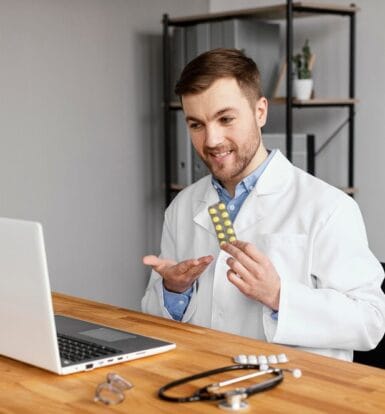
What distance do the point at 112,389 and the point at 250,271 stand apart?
0.51 m

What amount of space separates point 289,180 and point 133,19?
2.64 m

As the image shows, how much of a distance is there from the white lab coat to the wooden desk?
8.5 inches

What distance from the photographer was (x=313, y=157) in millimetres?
4109

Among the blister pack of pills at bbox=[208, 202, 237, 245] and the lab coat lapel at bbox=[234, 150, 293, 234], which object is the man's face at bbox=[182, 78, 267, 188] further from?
the blister pack of pills at bbox=[208, 202, 237, 245]

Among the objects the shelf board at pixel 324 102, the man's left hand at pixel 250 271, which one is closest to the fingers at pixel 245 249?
the man's left hand at pixel 250 271

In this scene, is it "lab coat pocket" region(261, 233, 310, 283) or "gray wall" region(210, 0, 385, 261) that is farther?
"gray wall" region(210, 0, 385, 261)

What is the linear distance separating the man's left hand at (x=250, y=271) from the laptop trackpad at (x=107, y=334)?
251 mm

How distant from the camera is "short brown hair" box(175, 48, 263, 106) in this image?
214 centimetres

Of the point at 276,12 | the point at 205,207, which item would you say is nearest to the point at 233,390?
the point at 205,207

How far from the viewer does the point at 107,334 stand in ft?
5.82

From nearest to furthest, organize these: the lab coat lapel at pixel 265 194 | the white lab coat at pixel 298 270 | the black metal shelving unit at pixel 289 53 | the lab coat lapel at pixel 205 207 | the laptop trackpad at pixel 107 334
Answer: the laptop trackpad at pixel 107 334, the white lab coat at pixel 298 270, the lab coat lapel at pixel 265 194, the lab coat lapel at pixel 205 207, the black metal shelving unit at pixel 289 53

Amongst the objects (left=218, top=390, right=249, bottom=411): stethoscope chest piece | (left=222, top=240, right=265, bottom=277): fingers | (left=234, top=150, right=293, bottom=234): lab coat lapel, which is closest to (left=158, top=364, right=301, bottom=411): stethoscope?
(left=218, top=390, right=249, bottom=411): stethoscope chest piece

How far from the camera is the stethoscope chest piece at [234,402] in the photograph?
1.32m

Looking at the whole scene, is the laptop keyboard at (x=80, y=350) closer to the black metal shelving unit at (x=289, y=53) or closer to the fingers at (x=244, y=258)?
the fingers at (x=244, y=258)
